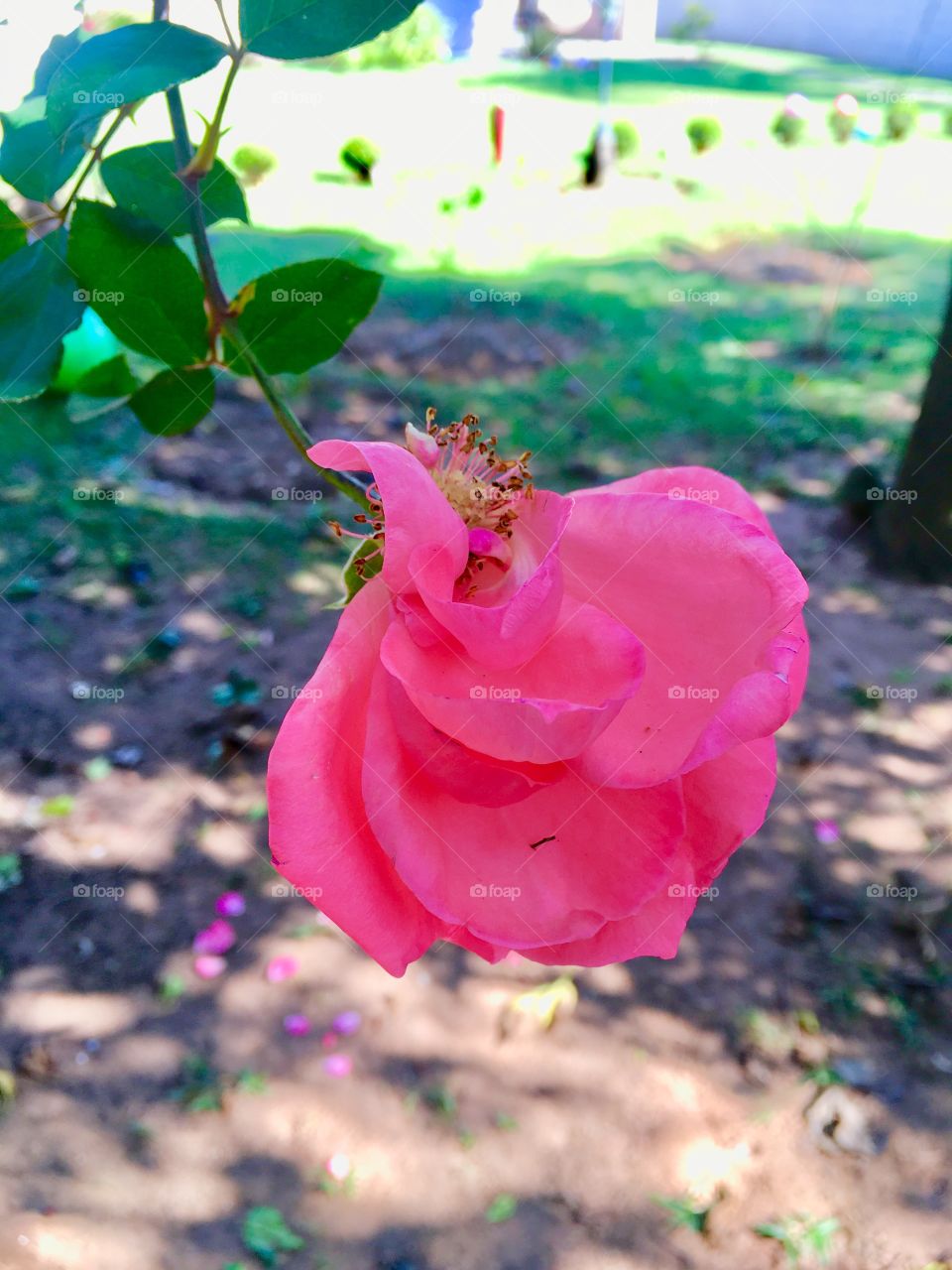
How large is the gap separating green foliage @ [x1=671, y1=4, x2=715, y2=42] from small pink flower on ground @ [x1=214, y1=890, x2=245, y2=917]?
15.1m

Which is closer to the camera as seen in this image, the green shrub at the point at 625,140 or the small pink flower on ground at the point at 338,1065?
the small pink flower on ground at the point at 338,1065

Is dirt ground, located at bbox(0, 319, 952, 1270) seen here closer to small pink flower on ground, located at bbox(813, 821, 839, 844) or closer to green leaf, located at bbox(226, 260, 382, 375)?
small pink flower on ground, located at bbox(813, 821, 839, 844)

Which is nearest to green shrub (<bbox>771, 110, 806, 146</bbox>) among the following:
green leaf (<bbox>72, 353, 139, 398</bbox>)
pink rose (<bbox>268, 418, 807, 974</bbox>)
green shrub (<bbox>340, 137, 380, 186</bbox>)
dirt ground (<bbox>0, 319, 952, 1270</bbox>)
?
green shrub (<bbox>340, 137, 380, 186</bbox>)

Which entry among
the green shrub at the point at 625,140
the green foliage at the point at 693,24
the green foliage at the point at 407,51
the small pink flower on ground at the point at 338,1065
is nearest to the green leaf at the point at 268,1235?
the small pink flower on ground at the point at 338,1065

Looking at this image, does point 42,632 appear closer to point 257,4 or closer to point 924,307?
point 257,4

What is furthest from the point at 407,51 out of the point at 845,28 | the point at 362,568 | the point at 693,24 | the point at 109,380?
the point at 362,568

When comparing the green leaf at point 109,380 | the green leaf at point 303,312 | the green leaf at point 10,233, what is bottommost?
the green leaf at point 109,380

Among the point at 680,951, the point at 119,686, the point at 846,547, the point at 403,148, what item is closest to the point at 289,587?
the point at 119,686

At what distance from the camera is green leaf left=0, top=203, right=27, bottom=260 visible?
74cm

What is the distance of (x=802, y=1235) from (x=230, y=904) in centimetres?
139

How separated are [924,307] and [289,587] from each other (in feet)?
13.8

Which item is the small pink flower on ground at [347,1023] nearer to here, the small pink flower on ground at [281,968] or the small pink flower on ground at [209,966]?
the small pink flower on ground at [281,968]

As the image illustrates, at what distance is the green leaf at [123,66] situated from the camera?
2.05 ft

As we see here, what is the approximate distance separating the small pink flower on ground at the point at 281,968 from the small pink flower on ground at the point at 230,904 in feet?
0.55
